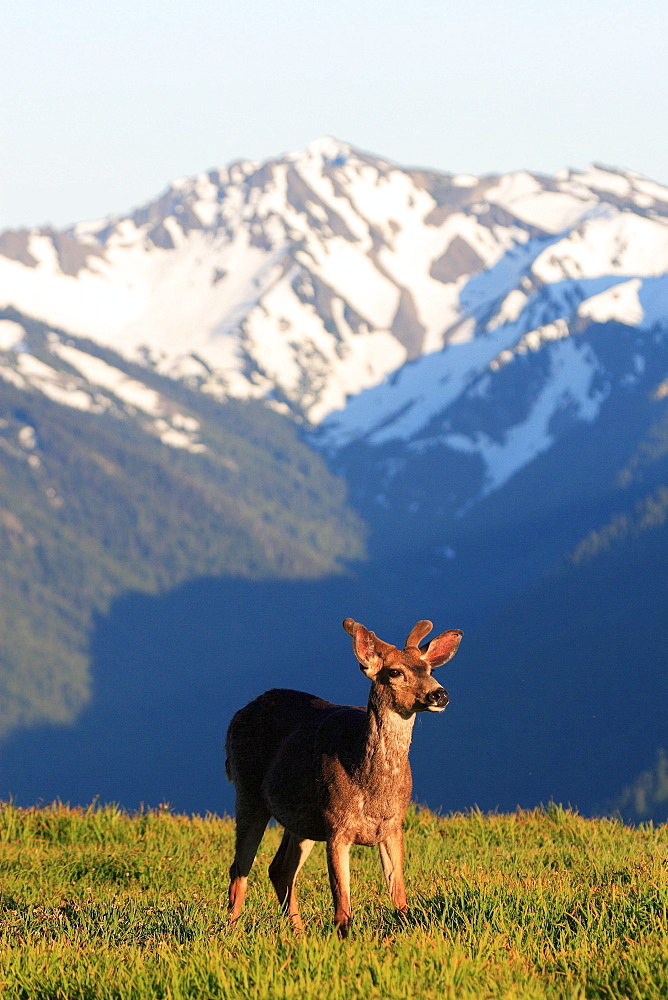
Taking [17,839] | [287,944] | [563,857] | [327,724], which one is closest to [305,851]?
[327,724]

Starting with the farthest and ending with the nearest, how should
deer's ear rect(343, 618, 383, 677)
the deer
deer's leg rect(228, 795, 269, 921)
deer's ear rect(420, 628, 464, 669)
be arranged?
deer's leg rect(228, 795, 269, 921) → deer's ear rect(420, 628, 464, 669) → the deer → deer's ear rect(343, 618, 383, 677)

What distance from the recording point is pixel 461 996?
28.9ft

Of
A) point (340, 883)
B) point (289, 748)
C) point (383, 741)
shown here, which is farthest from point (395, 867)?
point (289, 748)

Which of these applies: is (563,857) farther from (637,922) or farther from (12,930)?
(12,930)

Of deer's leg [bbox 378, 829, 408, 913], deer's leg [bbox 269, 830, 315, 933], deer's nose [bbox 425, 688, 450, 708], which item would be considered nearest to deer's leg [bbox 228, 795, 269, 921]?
deer's leg [bbox 269, 830, 315, 933]

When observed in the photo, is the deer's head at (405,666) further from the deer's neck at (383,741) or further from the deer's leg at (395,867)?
the deer's leg at (395,867)

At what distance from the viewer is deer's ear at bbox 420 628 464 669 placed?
11.7 m

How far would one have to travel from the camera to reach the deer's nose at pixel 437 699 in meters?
11.1

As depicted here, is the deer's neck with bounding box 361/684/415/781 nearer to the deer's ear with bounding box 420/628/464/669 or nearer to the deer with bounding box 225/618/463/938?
the deer with bounding box 225/618/463/938

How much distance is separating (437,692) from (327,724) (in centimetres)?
187

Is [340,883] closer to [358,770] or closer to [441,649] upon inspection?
[358,770]

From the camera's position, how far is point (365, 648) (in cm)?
1139

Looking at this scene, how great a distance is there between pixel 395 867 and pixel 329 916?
3.26ft

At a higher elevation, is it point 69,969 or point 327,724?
point 327,724
